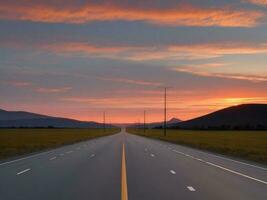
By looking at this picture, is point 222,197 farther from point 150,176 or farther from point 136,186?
point 150,176

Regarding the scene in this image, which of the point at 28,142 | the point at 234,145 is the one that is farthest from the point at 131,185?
the point at 28,142

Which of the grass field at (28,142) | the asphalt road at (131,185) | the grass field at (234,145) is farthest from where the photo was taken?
the grass field at (28,142)

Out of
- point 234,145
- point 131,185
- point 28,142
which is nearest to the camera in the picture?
point 131,185

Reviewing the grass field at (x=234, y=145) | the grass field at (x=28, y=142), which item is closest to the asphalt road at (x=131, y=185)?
the grass field at (x=234, y=145)

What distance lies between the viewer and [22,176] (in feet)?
61.2

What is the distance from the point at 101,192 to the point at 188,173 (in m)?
6.97

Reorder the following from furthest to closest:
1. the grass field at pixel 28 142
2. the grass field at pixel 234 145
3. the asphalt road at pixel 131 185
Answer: the grass field at pixel 28 142 < the grass field at pixel 234 145 < the asphalt road at pixel 131 185

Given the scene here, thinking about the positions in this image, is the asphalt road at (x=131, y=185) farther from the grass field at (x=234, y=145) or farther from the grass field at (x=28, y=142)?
the grass field at (x=28, y=142)

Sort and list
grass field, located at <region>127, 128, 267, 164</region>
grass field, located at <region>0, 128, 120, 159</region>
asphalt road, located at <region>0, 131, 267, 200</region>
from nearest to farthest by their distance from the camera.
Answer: asphalt road, located at <region>0, 131, 267, 200</region> → grass field, located at <region>127, 128, 267, 164</region> → grass field, located at <region>0, 128, 120, 159</region>

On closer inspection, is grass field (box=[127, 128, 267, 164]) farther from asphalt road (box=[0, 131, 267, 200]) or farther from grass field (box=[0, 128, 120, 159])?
grass field (box=[0, 128, 120, 159])

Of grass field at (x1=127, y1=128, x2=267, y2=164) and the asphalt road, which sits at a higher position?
grass field at (x1=127, y1=128, x2=267, y2=164)

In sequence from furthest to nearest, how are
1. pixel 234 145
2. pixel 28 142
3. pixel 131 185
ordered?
1. pixel 28 142
2. pixel 234 145
3. pixel 131 185

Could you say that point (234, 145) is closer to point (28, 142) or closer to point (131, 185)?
point (28, 142)

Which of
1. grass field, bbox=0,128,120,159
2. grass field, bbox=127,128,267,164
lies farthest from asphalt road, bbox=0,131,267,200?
grass field, bbox=0,128,120,159
